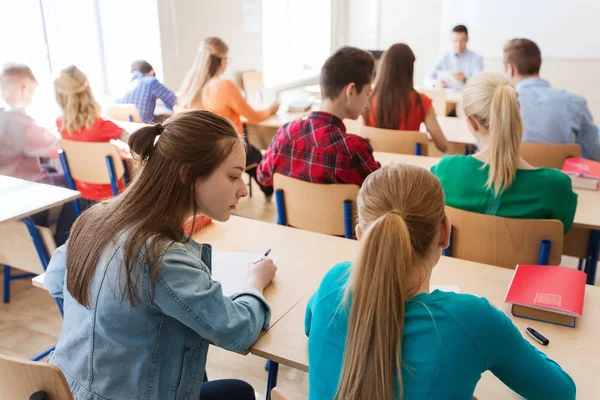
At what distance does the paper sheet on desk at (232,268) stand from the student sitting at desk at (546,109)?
2.11 m

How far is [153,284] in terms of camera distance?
112cm

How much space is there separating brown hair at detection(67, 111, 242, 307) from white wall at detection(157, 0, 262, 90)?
13.4 feet

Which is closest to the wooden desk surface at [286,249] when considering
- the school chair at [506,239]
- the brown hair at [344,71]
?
the school chair at [506,239]

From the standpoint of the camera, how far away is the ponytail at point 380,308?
93cm

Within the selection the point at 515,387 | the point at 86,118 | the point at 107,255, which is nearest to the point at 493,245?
the point at 515,387

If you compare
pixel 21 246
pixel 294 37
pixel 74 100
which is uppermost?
pixel 294 37

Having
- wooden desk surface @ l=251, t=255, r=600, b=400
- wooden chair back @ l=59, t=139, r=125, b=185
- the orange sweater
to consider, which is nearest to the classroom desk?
wooden desk surface @ l=251, t=255, r=600, b=400

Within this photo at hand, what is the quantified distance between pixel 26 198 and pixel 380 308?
196 centimetres

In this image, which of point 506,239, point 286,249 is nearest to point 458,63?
point 506,239

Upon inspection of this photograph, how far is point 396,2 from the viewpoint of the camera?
778 cm

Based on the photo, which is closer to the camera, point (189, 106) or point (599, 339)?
point (599, 339)

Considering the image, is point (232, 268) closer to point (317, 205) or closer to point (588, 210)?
point (317, 205)

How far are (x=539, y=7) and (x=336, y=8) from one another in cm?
274

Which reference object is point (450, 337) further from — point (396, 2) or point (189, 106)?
point (396, 2)
